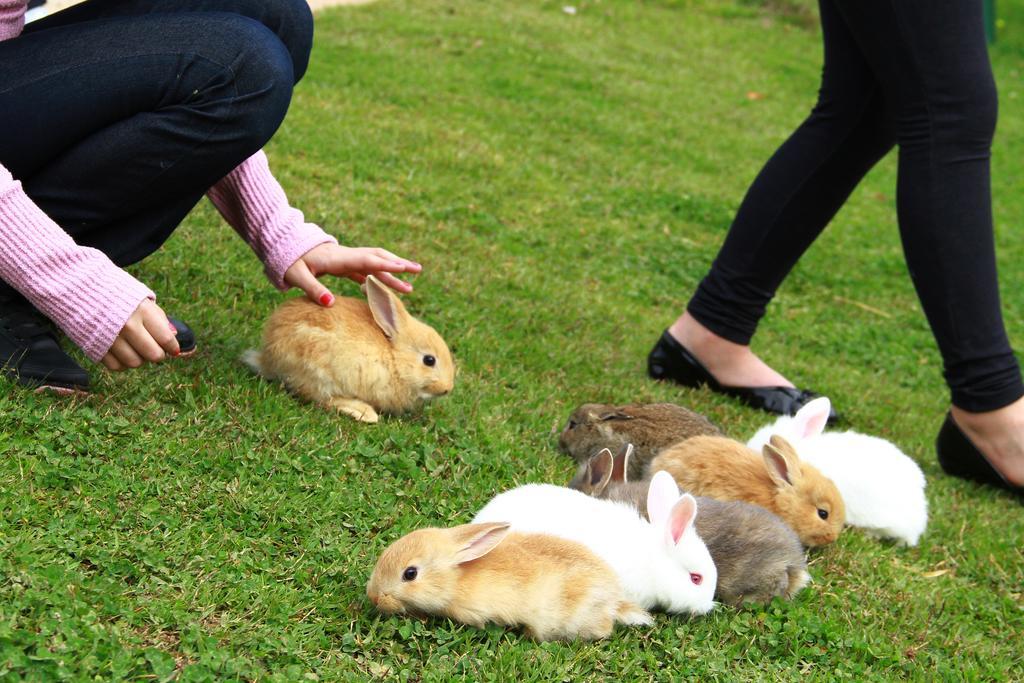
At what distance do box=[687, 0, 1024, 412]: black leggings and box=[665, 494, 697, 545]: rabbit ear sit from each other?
5.10 ft

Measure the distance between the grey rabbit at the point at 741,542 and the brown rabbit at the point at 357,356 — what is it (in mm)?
647

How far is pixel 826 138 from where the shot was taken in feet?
13.2

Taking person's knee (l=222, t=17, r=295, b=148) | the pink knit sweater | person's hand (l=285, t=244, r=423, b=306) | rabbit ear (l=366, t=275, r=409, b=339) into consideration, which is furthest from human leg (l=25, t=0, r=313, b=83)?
the pink knit sweater

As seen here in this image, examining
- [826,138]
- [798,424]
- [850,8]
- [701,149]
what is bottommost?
[701,149]

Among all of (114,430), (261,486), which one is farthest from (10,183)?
(261,486)

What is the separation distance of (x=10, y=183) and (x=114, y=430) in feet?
2.24

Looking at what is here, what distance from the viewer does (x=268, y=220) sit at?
3.37 meters

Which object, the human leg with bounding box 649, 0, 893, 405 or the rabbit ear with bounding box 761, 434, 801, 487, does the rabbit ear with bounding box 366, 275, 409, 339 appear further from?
the human leg with bounding box 649, 0, 893, 405

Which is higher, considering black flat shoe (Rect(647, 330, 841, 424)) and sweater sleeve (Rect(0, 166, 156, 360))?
sweater sleeve (Rect(0, 166, 156, 360))

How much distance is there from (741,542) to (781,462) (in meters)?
0.50

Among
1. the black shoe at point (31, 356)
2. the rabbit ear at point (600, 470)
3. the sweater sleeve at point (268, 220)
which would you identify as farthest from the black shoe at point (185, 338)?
the rabbit ear at point (600, 470)

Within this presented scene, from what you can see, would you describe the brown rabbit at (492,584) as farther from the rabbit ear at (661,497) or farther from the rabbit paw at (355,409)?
the rabbit paw at (355,409)

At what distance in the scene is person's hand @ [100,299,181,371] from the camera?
2.57 meters

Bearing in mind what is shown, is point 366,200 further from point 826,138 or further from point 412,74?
point 412,74
